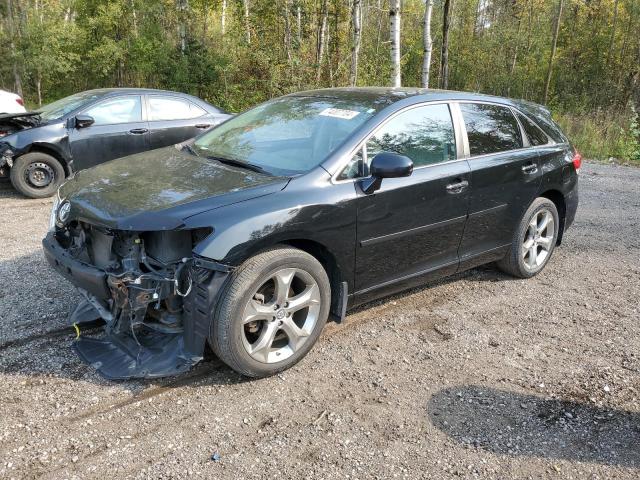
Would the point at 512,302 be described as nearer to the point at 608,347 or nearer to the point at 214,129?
the point at 608,347

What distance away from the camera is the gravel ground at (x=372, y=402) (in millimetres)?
2627

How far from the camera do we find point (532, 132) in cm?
489

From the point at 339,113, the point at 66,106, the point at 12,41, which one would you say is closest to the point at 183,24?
the point at 12,41

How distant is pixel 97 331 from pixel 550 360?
125 inches

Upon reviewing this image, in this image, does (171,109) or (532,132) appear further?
(171,109)

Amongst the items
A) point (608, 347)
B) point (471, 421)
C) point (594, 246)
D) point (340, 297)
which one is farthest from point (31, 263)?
point (594, 246)

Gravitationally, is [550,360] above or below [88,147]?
below

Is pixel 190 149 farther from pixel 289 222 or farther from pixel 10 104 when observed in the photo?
pixel 10 104

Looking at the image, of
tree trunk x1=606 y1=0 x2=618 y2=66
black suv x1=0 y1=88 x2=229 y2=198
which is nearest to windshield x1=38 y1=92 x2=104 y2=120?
black suv x1=0 y1=88 x2=229 y2=198

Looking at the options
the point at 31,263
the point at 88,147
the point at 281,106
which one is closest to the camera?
the point at 281,106

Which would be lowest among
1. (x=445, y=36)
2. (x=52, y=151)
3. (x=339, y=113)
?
(x=52, y=151)

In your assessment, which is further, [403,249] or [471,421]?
[403,249]

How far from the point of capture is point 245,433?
2.81m

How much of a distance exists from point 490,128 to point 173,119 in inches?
205
